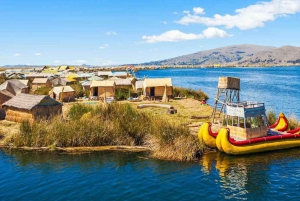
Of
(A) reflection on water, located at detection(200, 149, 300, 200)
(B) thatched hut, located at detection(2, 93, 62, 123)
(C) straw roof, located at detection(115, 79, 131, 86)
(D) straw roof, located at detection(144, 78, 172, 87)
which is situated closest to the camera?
(A) reflection on water, located at detection(200, 149, 300, 200)

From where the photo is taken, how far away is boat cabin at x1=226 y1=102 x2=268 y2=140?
19562mm

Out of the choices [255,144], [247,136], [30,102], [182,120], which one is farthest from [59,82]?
[255,144]

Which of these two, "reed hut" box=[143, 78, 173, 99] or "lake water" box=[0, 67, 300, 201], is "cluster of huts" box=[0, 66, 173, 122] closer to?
"reed hut" box=[143, 78, 173, 99]

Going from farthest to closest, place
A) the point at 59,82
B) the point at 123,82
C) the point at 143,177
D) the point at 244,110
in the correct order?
1. the point at 59,82
2. the point at 123,82
3. the point at 244,110
4. the point at 143,177

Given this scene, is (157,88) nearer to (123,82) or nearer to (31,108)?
(123,82)

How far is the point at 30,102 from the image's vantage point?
87.8 feet

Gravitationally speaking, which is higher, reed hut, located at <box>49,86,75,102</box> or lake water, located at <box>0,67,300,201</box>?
reed hut, located at <box>49,86,75,102</box>

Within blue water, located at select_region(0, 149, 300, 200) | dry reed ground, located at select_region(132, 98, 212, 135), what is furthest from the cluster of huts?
blue water, located at select_region(0, 149, 300, 200)

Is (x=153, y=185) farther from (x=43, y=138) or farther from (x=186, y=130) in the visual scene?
(x=43, y=138)

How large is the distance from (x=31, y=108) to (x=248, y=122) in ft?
54.5

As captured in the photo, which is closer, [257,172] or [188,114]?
[257,172]

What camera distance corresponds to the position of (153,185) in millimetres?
14664

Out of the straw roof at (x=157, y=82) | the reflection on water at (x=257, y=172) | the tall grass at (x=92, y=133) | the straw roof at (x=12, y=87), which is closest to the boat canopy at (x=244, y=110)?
the reflection on water at (x=257, y=172)

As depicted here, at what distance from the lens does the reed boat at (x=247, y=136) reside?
61.3ft
